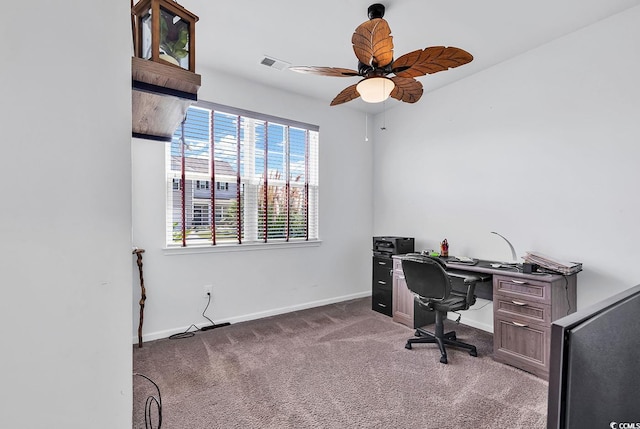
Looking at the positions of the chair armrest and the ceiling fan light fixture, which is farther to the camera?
the chair armrest

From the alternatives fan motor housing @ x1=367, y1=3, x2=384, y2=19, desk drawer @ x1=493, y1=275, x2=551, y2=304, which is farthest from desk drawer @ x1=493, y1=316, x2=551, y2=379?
fan motor housing @ x1=367, y1=3, x2=384, y2=19

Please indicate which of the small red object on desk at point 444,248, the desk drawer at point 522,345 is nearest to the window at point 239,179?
the small red object on desk at point 444,248

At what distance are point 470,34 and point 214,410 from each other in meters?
3.62

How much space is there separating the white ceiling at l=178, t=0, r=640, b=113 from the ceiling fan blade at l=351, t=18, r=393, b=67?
1.79 ft

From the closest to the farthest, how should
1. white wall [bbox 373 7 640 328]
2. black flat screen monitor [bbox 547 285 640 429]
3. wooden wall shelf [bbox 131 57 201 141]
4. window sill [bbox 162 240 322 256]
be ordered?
black flat screen monitor [bbox 547 285 640 429]
wooden wall shelf [bbox 131 57 201 141]
white wall [bbox 373 7 640 328]
window sill [bbox 162 240 322 256]

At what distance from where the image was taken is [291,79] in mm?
3553

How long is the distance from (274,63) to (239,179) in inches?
52.9

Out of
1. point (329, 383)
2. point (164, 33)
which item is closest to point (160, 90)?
point (164, 33)

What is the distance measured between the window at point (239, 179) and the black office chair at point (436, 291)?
1755 millimetres

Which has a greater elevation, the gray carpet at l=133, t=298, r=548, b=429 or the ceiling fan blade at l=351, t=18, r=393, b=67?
the ceiling fan blade at l=351, t=18, r=393, b=67

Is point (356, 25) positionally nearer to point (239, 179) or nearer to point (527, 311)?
point (239, 179)

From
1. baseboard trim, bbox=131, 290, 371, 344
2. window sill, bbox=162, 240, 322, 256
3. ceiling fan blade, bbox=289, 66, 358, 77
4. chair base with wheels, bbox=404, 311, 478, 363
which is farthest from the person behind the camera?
window sill, bbox=162, 240, 322, 256

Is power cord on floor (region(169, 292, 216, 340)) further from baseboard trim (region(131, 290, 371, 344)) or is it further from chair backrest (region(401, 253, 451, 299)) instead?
chair backrest (region(401, 253, 451, 299))

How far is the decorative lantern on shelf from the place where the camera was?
36.0 inches
